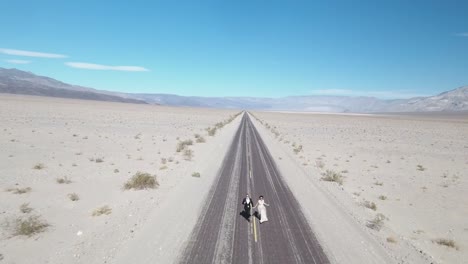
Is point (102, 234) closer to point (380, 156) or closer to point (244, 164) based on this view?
point (244, 164)

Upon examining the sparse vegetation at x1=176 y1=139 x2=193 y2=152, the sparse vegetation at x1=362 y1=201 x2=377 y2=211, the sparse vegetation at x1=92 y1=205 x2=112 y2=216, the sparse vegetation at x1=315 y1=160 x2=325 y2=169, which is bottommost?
the sparse vegetation at x1=176 y1=139 x2=193 y2=152

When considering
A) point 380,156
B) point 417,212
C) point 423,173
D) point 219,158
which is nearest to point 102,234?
point 417,212

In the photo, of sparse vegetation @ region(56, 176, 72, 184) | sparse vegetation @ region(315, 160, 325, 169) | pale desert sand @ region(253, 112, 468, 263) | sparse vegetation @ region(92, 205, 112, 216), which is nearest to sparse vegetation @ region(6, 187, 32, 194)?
sparse vegetation @ region(56, 176, 72, 184)

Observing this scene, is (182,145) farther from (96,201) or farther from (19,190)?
(19,190)

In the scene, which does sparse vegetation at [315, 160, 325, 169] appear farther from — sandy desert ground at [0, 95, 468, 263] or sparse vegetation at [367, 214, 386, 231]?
sparse vegetation at [367, 214, 386, 231]

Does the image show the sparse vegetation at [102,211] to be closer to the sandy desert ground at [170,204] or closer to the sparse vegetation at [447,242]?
the sandy desert ground at [170,204]

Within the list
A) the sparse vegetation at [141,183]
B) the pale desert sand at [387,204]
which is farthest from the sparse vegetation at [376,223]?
the sparse vegetation at [141,183]
